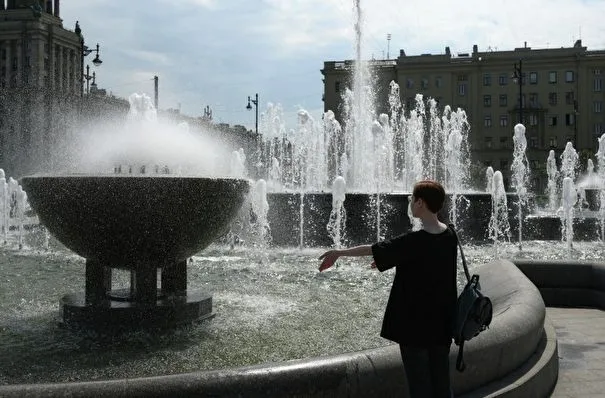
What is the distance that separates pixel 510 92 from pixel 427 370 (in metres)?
77.7

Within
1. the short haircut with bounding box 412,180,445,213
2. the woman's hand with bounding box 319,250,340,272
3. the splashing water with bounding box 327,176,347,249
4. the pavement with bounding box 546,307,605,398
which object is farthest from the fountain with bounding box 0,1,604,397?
the splashing water with bounding box 327,176,347,249

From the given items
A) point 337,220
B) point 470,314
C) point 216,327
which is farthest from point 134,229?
point 337,220

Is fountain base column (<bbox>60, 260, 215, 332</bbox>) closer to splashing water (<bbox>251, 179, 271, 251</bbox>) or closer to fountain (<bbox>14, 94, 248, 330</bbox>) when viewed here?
fountain (<bbox>14, 94, 248, 330</bbox>)

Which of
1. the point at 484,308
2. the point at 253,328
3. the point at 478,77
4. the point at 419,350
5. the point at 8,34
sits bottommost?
the point at 253,328

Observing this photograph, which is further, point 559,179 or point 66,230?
point 559,179

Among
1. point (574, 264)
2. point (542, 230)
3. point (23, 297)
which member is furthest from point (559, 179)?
point (23, 297)

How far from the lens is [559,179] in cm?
6038

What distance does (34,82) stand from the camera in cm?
7381

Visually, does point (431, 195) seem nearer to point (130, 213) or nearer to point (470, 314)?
point (470, 314)

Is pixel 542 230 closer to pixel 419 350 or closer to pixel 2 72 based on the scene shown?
pixel 419 350

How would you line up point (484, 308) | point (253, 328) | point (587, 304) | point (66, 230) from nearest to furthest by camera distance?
point (484, 308)
point (66, 230)
point (253, 328)
point (587, 304)

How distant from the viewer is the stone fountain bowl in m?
4.50

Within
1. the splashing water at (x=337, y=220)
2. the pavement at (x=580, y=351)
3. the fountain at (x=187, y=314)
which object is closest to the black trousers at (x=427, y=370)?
the fountain at (x=187, y=314)

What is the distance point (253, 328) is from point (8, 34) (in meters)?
80.4
